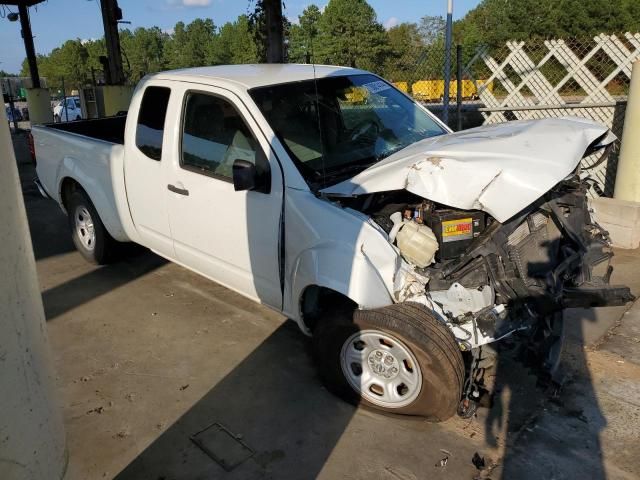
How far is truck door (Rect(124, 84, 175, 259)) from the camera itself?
4.24 m

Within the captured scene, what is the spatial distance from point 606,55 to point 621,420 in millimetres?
5692

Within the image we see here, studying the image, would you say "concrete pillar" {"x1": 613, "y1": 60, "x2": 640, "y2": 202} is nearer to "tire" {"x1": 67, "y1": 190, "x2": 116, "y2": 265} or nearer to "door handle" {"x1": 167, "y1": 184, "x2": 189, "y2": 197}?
"door handle" {"x1": 167, "y1": 184, "x2": 189, "y2": 197}

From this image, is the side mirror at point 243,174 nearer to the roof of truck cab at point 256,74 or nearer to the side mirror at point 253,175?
the side mirror at point 253,175

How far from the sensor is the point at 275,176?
3.42 metres

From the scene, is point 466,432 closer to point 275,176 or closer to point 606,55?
point 275,176

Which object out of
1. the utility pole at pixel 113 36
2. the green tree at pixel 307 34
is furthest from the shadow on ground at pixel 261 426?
the utility pole at pixel 113 36

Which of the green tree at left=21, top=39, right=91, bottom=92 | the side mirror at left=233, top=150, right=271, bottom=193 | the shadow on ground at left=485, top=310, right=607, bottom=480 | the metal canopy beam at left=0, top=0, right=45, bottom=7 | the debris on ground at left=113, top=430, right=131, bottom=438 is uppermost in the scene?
the green tree at left=21, top=39, right=91, bottom=92

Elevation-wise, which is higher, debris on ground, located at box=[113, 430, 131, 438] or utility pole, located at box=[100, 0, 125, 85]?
utility pole, located at box=[100, 0, 125, 85]

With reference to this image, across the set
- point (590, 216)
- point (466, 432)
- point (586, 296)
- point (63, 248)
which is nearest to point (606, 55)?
point (590, 216)

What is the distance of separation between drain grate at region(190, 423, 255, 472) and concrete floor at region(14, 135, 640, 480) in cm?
2

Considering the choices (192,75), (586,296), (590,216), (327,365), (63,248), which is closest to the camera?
(586,296)

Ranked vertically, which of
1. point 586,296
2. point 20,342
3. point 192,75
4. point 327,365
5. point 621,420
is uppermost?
point 192,75

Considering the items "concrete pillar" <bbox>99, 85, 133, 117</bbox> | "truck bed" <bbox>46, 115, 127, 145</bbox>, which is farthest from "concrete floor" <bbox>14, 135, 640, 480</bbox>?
"concrete pillar" <bbox>99, 85, 133, 117</bbox>

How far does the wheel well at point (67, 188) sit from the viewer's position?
5493 millimetres
